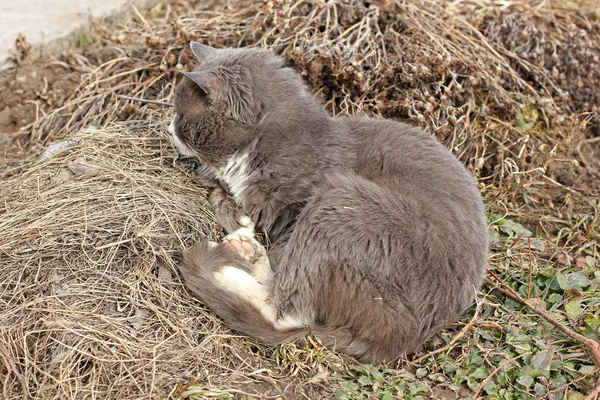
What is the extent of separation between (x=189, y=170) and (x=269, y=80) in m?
0.82

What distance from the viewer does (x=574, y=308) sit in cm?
365

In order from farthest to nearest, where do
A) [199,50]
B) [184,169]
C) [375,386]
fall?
[184,169], [199,50], [375,386]

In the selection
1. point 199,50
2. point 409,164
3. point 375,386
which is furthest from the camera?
point 199,50

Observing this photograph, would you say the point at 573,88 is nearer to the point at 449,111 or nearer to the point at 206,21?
the point at 449,111

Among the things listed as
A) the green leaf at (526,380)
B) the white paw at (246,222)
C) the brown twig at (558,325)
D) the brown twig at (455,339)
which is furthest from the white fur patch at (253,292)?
the brown twig at (558,325)

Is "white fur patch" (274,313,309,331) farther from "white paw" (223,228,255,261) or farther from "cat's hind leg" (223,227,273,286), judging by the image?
"white paw" (223,228,255,261)

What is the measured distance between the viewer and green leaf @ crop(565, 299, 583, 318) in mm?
3633

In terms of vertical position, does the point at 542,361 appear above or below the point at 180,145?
below

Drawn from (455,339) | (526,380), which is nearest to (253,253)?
(455,339)

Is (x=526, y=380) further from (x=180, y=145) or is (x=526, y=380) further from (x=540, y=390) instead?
(x=180, y=145)

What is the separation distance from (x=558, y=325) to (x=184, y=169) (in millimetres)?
2353

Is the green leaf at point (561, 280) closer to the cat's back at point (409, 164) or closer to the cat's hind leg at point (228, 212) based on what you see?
the cat's back at point (409, 164)

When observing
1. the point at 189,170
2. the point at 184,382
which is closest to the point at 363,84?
the point at 189,170

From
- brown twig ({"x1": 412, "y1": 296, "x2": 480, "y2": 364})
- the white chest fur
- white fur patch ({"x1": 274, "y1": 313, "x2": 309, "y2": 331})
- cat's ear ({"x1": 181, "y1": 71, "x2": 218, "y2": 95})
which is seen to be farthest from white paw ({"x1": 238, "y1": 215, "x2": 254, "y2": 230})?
brown twig ({"x1": 412, "y1": 296, "x2": 480, "y2": 364})
